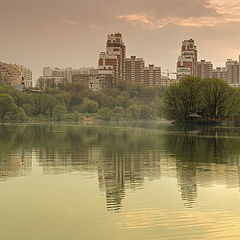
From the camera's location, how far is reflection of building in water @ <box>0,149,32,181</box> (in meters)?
17.8

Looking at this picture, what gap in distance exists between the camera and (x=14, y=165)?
20625mm

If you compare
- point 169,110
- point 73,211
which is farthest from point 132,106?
point 73,211

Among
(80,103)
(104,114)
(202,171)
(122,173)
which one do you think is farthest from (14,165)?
(80,103)

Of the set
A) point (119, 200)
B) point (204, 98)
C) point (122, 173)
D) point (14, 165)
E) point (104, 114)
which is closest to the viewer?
point (119, 200)

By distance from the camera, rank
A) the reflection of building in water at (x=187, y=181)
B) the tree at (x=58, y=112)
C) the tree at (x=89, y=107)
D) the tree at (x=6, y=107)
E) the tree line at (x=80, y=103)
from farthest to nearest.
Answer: the tree at (x=89, y=107), the tree at (x=58, y=112), the tree line at (x=80, y=103), the tree at (x=6, y=107), the reflection of building in water at (x=187, y=181)

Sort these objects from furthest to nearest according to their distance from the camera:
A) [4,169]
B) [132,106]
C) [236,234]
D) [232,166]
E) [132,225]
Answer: [132,106] < [232,166] < [4,169] < [132,225] < [236,234]

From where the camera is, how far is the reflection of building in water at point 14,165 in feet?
58.3

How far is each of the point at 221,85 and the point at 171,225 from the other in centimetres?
6915

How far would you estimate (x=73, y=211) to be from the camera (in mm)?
11469

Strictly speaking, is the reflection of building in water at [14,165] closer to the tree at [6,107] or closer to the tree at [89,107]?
the tree at [6,107]

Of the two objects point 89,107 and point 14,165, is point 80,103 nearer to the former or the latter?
point 89,107

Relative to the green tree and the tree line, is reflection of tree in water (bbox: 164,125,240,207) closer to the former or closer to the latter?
the tree line

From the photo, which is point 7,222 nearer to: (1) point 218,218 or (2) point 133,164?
(1) point 218,218

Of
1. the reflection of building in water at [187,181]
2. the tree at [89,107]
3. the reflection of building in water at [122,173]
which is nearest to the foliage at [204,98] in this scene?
the reflection of building in water at [122,173]
